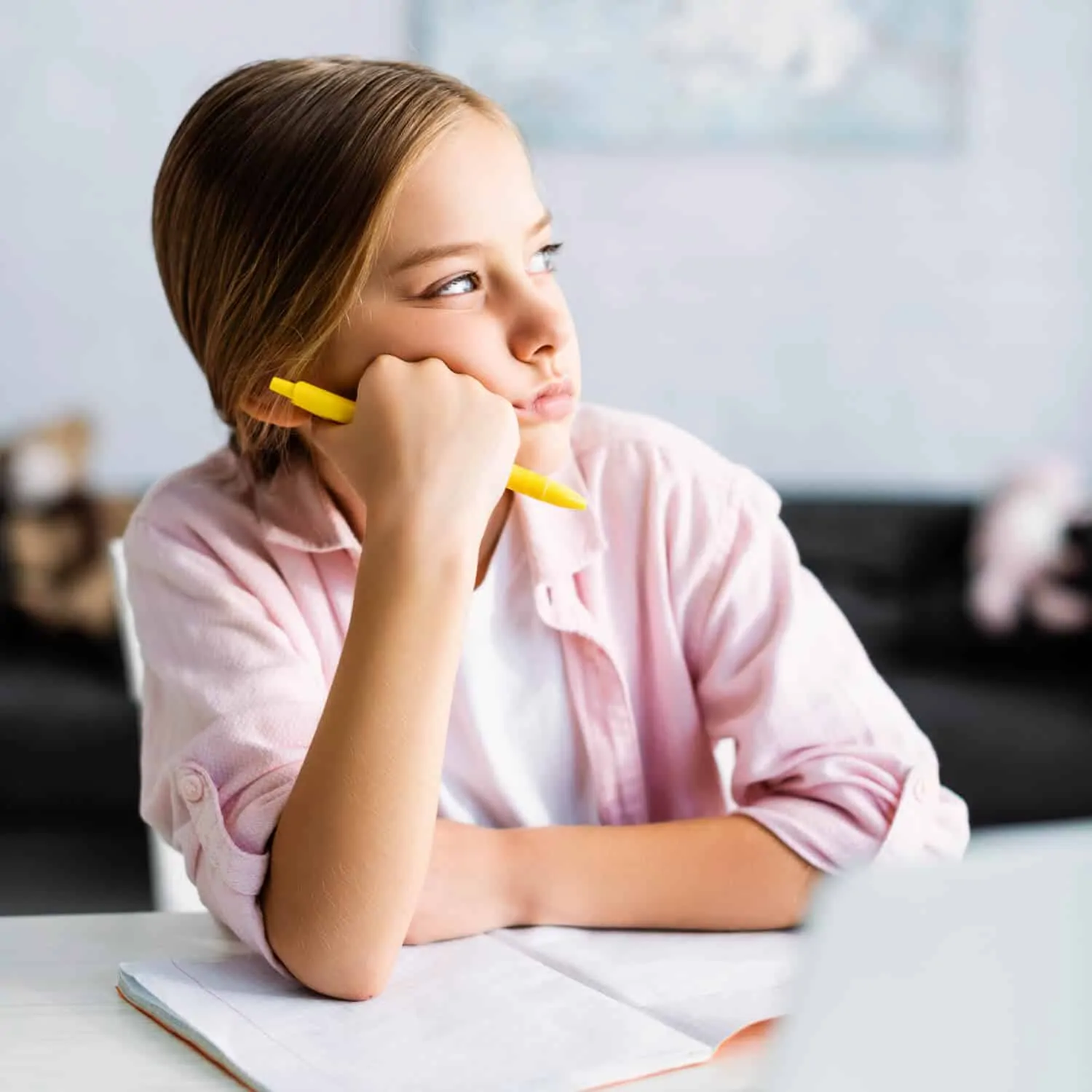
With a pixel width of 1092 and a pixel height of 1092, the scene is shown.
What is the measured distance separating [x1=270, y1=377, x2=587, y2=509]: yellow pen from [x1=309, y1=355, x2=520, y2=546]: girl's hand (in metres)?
0.01

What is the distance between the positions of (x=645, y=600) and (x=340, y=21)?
8.61 ft

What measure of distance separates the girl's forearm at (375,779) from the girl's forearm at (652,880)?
2.8 inches

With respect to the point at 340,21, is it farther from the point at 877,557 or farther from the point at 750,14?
the point at 877,557

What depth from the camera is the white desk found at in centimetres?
64

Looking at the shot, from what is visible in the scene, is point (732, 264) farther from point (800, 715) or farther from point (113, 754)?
point (800, 715)

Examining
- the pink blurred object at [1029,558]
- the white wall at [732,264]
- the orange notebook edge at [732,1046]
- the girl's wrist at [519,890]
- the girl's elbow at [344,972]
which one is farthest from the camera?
the white wall at [732,264]

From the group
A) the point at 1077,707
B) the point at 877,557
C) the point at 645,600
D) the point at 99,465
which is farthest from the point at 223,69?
the point at 645,600

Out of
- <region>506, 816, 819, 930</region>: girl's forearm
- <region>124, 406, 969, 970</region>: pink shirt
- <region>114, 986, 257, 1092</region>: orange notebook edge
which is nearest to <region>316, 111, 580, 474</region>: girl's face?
<region>124, 406, 969, 970</region>: pink shirt

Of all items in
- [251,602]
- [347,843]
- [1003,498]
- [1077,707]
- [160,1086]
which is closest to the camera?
[160,1086]

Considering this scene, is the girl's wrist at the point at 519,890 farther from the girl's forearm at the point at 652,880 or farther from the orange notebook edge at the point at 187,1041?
the orange notebook edge at the point at 187,1041

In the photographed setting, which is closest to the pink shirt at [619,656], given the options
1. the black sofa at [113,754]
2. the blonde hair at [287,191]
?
the blonde hair at [287,191]

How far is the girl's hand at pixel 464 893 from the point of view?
2.73 ft

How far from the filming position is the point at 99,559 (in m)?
2.92

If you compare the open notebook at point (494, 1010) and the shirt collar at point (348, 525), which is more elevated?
the shirt collar at point (348, 525)
